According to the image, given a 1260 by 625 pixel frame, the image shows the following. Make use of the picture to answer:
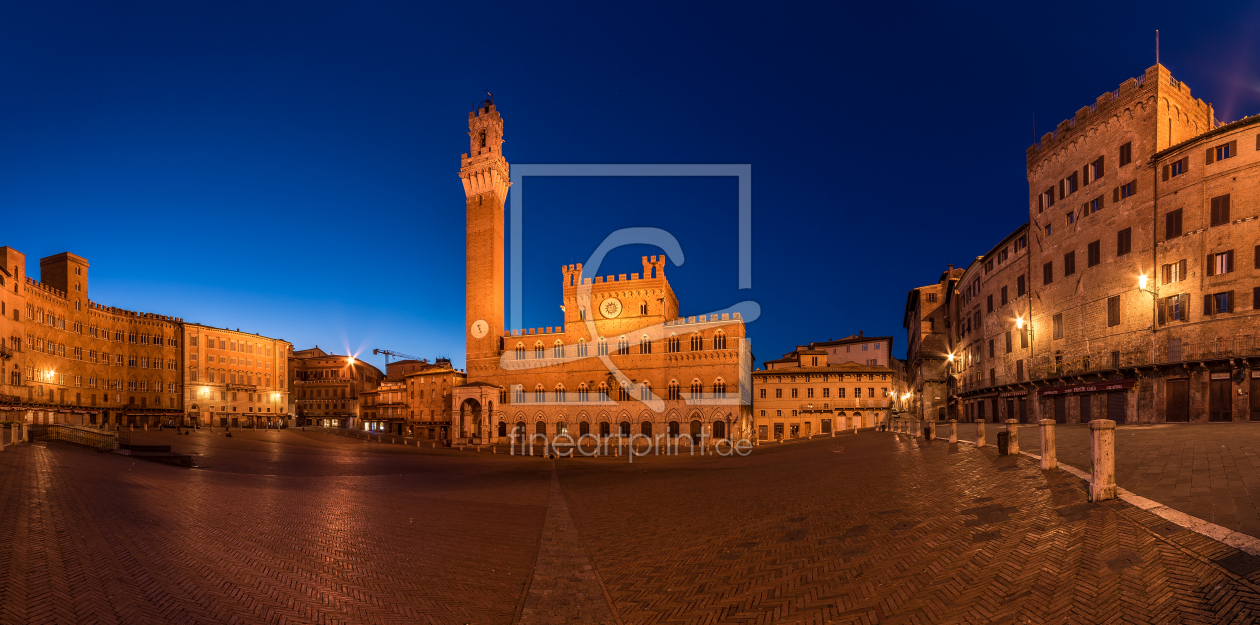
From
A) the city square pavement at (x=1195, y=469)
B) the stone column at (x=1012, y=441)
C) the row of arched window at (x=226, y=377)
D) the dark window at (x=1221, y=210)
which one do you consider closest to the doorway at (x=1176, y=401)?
the dark window at (x=1221, y=210)

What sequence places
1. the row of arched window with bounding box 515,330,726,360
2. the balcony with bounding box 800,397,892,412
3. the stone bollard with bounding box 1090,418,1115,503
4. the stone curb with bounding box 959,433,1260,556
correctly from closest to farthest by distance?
the stone curb with bounding box 959,433,1260,556
the stone bollard with bounding box 1090,418,1115,503
the row of arched window with bounding box 515,330,726,360
the balcony with bounding box 800,397,892,412

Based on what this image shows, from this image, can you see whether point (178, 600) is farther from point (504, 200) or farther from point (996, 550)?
point (504, 200)

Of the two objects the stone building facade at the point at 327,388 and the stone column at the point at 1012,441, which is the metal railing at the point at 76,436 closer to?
the stone column at the point at 1012,441

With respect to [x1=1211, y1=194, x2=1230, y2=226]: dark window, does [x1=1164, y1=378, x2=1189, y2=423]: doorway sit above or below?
below

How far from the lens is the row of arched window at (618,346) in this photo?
52.4 metres

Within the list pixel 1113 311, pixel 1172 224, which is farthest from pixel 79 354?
pixel 1172 224

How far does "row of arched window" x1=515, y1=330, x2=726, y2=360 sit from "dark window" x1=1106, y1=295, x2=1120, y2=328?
2784cm

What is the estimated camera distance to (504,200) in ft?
209

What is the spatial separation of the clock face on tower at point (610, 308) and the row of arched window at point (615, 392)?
707cm

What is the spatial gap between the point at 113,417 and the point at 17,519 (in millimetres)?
67699

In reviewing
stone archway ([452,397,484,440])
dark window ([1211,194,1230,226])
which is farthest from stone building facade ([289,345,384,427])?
dark window ([1211,194,1230,226])

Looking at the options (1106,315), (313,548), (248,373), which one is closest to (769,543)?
(313,548)

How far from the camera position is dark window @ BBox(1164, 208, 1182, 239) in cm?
2786

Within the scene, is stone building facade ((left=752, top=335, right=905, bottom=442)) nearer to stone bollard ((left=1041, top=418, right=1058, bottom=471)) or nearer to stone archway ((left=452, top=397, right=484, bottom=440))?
stone archway ((left=452, top=397, right=484, bottom=440))
